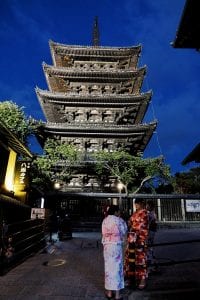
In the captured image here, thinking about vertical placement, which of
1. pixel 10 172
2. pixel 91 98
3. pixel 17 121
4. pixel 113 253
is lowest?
pixel 113 253

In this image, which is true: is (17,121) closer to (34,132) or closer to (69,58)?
(34,132)

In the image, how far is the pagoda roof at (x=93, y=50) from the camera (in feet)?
97.8

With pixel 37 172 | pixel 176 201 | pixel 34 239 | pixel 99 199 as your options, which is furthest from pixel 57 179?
pixel 34 239

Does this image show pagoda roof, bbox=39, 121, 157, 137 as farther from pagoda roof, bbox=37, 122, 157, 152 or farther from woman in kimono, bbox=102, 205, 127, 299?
woman in kimono, bbox=102, 205, 127, 299

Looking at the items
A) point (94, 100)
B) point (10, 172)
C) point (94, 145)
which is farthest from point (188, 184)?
point (10, 172)

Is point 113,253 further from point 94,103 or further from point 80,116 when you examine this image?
point 80,116

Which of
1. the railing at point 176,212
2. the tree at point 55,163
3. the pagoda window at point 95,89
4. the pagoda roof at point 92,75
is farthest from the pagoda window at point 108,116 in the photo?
the railing at point 176,212

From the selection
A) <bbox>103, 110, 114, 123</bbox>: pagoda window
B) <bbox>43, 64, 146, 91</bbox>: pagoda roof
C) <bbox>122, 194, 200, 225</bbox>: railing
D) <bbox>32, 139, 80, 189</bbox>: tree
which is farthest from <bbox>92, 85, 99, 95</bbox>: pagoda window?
<bbox>122, 194, 200, 225</bbox>: railing

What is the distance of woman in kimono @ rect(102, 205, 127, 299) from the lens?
4.61 m

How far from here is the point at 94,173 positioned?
2570cm

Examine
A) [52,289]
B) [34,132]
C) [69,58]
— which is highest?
[69,58]

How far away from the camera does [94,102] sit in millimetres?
28391

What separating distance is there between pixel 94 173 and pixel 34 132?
6.91 m

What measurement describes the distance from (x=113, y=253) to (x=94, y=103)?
24646 millimetres
